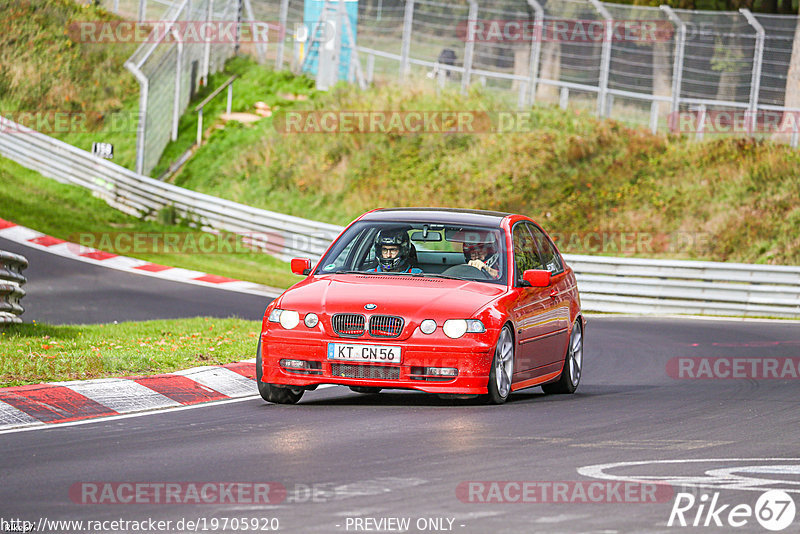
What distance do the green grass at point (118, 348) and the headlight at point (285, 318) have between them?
1.76m

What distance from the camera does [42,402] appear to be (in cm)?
970

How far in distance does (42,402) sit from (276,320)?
5.88 feet

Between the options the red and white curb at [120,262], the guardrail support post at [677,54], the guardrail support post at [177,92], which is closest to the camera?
the red and white curb at [120,262]

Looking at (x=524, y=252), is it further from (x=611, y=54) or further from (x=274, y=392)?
(x=611, y=54)

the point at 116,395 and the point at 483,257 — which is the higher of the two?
the point at 483,257

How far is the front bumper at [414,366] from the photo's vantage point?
9930 mm

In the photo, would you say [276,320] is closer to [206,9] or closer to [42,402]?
[42,402]

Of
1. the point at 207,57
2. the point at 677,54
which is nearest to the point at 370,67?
the point at 207,57

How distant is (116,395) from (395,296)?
2.23m

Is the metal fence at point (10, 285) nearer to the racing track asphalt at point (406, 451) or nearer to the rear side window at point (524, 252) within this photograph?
the racing track asphalt at point (406, 451)

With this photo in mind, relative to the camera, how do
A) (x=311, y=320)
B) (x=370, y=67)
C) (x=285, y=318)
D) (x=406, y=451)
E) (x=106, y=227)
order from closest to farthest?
(x=406, y=451), (x=311, y=320), (x=285, y=318), (x=106, y=227), (x=370, y=67)

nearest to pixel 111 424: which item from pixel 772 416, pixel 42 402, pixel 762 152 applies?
pixel 42 402

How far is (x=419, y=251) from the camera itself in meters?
11.5

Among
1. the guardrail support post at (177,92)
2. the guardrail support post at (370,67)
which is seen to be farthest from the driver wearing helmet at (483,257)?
the guardrail support post at (370,67)
